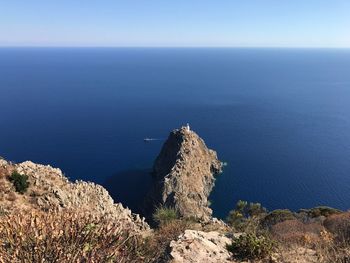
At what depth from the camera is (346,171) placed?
108 metres

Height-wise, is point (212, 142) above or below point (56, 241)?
below

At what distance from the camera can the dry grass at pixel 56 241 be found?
9453 millimetres

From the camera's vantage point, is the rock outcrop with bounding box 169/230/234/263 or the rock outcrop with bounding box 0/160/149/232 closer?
the rock outcrop with bounding box 169/230/234/263

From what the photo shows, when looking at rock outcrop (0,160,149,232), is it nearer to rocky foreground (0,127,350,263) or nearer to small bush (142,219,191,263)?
rocky foreground (0,127,350,263)

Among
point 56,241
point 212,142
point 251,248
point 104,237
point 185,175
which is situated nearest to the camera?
point 56,241

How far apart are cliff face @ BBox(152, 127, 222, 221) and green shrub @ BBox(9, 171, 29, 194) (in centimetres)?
3519

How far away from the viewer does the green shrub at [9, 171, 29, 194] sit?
3469cm

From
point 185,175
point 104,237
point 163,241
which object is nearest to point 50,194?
point 163,241

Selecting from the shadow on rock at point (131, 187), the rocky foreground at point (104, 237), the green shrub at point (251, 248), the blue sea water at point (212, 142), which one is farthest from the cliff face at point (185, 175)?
the green shrub at point (251, 248)

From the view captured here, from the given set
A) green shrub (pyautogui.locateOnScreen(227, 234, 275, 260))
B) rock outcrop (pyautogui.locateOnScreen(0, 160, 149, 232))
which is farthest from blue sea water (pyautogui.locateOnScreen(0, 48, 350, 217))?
green shrub (pyautogui.locateOnScreen(227, 234, 275, 260))

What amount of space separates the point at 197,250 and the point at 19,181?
80.0ft

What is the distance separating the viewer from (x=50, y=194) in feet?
115

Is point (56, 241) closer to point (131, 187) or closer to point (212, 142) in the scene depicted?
point (131, 187)

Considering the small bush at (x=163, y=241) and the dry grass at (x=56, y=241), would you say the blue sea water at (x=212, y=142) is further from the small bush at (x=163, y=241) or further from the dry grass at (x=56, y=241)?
the dry grass at (x=56, y=241)
